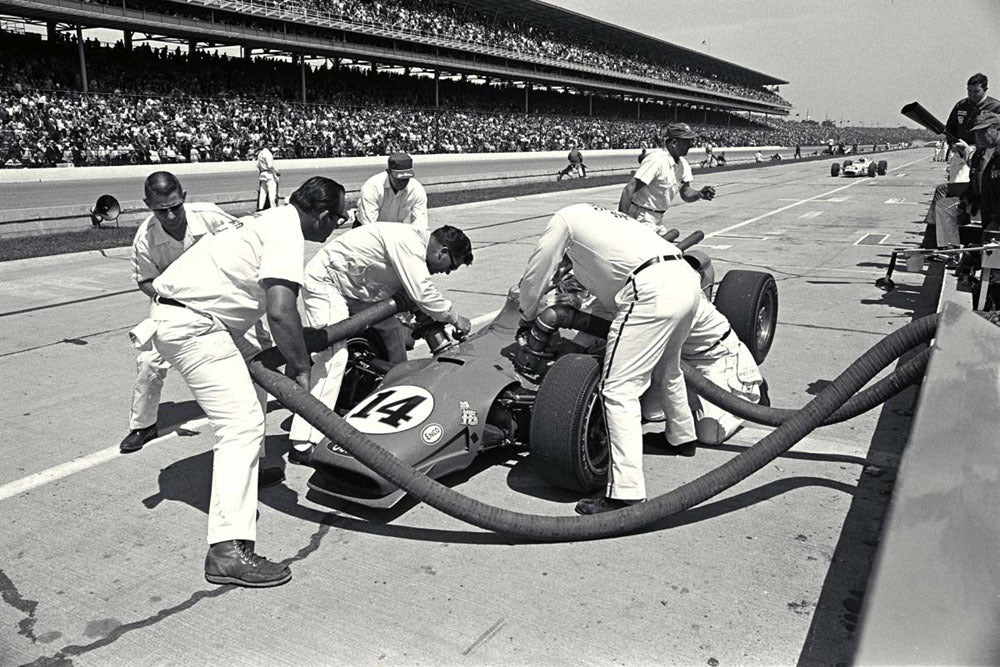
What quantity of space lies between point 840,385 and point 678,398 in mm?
872

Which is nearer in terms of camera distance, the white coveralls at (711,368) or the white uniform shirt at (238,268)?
the white uniform shirt at (238,268)

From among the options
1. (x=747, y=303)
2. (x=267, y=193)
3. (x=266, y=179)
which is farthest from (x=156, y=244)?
(x=267, y=193)

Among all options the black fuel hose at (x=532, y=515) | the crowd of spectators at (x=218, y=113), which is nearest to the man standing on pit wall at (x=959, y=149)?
the black fuel hose at (x=532, y=515)

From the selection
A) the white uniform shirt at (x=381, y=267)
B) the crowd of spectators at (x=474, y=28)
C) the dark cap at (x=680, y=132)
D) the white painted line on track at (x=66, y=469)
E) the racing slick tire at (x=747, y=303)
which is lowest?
the white painted line on track at (x=66, y=469)

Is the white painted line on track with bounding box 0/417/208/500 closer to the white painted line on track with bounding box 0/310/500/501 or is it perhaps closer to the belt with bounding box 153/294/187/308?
the white painted line on track with bounding box 0/310/500/501

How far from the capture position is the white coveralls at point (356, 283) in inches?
191

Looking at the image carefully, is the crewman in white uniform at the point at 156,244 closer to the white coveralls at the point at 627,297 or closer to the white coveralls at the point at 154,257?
the white coveralls at the point at 154,257

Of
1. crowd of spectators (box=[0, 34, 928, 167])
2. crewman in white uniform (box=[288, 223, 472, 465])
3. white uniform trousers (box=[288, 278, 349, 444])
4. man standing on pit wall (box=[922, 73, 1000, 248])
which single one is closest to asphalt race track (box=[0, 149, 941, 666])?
white uniform trousers (box=[288, 278, 349, 444])

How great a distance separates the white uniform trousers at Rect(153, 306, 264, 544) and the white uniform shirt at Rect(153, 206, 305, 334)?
78 millimetres

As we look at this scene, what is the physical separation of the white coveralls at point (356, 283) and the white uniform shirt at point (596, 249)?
84 cm

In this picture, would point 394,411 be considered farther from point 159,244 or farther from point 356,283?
point 159,244

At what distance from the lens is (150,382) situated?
15.9ft

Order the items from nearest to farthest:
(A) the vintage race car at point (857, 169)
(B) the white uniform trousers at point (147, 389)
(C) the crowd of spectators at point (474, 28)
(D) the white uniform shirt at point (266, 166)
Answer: (B) the white uniform trousers at point (147, 389) < (D) the white uniform shirt at point (266, 166) < (A) the vintage race car at point (857, 169) < (C) the crowd of spectators at point (474, 28)

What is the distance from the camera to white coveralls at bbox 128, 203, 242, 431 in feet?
15.8
